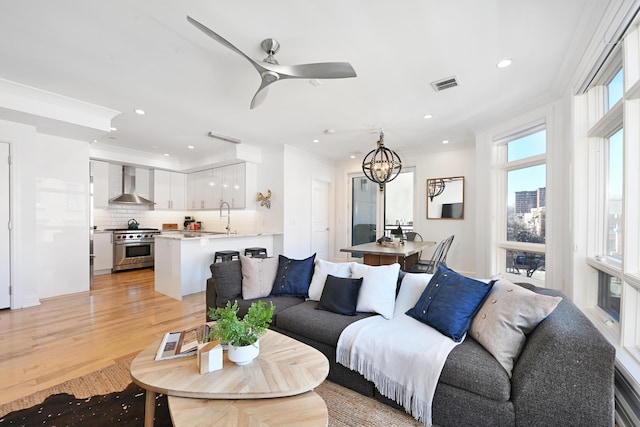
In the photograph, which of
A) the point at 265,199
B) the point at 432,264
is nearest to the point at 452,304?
the point at 432,264

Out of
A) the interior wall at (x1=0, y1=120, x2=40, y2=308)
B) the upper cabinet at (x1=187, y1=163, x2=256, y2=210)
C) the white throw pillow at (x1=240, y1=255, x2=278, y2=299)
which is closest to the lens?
the white throw pillow at (x1=240, y1=255, x2=278, y2=299)

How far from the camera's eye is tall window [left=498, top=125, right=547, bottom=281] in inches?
142

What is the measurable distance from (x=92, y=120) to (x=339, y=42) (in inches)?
139

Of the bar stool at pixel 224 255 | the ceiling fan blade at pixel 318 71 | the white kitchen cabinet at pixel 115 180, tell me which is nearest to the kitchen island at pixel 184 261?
the bar stool at pixel 224 255

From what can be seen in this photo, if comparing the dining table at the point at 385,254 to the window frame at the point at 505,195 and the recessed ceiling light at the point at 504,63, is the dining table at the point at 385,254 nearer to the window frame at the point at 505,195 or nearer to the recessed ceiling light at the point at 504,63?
the window frame at the point at 505,195

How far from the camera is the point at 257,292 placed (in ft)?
8.93

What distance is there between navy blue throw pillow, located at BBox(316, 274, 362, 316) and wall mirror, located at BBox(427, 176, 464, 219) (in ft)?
13.1

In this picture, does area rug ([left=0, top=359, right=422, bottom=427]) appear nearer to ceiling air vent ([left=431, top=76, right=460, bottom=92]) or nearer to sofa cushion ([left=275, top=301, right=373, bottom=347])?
sofa cushion ([left=275, top=301, right=373, bottom=347])

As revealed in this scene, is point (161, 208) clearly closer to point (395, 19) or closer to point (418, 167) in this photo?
point (418, 167)

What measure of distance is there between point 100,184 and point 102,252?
1.47 m

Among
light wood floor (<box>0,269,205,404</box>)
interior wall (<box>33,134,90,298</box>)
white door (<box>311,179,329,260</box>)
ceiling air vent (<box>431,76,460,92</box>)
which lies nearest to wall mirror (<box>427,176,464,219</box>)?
white door (<box>311,179,329,260</box>)

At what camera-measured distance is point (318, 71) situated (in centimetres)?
216

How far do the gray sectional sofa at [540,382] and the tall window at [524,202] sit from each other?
7.87ft

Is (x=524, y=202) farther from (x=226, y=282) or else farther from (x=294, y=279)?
(x=226, y=282)
